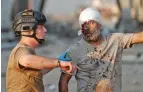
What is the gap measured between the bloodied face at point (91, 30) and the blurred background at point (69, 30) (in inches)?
136

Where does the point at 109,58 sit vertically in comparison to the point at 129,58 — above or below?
above

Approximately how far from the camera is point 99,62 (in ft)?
15.1

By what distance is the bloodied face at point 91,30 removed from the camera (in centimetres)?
455

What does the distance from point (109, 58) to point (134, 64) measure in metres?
13.0

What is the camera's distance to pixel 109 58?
4582mm

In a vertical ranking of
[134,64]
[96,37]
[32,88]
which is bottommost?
[134,64]

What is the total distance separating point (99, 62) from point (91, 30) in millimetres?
277

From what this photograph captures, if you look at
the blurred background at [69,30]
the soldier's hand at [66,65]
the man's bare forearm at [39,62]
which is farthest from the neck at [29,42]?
the blurred background at [69,30]

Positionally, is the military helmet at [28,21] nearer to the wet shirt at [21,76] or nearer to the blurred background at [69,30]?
the wet shirt at [21,76]

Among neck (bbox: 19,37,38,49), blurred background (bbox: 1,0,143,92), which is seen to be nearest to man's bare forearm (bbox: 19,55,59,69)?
→ neck (bbox: 19,37,38,49)

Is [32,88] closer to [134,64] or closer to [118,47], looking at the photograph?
[118,47]

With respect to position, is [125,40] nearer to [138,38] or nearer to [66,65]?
[138,38]

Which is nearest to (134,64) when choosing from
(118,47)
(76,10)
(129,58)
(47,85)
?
(129,58)

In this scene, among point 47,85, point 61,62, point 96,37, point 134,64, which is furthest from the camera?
point 134,64
